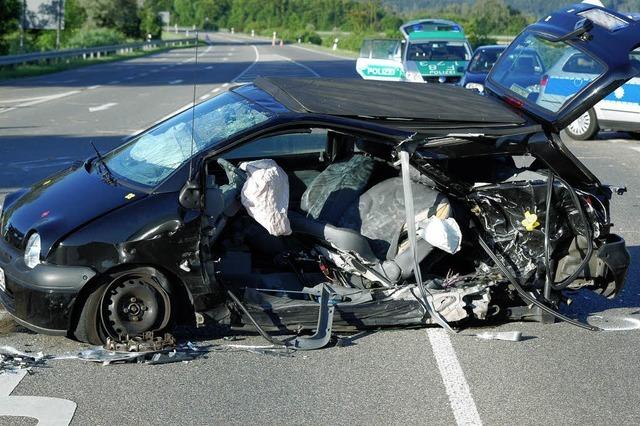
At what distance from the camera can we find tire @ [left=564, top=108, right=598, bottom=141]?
16.9 metres

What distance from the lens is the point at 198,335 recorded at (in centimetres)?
590

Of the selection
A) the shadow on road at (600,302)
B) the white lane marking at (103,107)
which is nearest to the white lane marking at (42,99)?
the white lane marking at (103,107)

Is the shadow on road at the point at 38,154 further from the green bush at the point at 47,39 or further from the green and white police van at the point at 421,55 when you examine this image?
the green bush at the point at 47,39

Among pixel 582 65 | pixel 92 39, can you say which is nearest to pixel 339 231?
pixel 582 65

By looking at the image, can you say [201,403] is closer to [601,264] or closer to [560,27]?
[601,264]

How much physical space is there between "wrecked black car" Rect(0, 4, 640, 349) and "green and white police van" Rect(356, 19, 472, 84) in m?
16.7

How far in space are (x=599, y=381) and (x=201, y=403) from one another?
2241 mm

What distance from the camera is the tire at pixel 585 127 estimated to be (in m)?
16.9

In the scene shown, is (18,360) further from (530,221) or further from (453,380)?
(530,221)

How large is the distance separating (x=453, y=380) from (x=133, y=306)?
185cm

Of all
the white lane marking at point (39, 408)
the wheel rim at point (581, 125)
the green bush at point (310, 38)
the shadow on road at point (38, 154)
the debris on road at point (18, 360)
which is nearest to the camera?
the white lane marking at point (39, 408)

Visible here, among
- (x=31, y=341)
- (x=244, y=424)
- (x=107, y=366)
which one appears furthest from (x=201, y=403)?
(x=31, y=341)

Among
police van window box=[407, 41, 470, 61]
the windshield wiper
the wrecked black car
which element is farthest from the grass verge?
the wrecked black car

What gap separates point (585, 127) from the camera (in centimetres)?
1712
